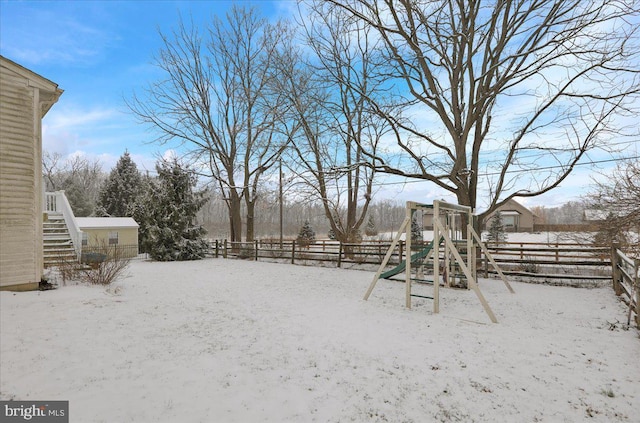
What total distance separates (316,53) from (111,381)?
13767mm

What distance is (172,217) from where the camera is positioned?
627 inches

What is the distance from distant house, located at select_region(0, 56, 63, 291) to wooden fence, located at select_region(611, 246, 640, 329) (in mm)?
10965

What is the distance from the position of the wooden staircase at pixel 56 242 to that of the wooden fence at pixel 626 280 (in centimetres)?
1332

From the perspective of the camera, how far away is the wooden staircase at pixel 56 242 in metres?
10.2

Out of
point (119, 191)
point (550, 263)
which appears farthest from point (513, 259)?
point (119, 191)

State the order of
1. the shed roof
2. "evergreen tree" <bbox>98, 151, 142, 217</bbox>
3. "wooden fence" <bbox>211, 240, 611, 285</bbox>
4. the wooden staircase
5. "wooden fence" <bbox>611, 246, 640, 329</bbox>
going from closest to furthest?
1. "wooden fence" <bbox>611, 246, 640, 329</bbox>
2. "wooden fence" <bbox>211, 240, 611, 285</bbox>
3. the wooden staircase
4. the shed roof
5. "evergreen tree" <bbox>98, 151, 142, 217</bbox>

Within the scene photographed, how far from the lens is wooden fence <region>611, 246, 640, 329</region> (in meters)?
5.07


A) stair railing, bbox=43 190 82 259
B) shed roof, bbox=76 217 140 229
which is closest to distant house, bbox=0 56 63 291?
stair railing, bbox=43 190 82 259

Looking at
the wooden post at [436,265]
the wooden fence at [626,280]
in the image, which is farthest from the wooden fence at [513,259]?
the wooden post at [436,265]

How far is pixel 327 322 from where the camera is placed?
217 inches

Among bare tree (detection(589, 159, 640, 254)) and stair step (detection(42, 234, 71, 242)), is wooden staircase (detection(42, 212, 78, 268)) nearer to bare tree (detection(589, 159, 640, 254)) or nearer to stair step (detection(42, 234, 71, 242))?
stair step (detection(42, 234, 71, 242))

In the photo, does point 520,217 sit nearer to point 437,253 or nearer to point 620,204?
point 620,204

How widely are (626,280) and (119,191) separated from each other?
107 ft

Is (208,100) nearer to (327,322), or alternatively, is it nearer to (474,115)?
(474,115)
